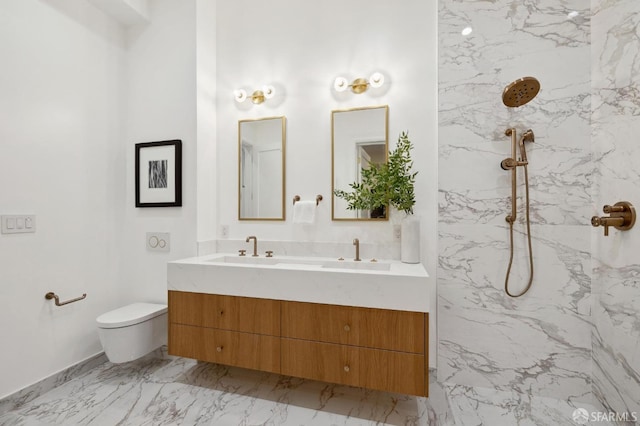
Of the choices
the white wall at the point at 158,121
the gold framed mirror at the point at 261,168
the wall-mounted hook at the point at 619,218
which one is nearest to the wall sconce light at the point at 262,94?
the gold framed mirror at the point at 261,168

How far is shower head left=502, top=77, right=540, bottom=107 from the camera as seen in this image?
5.08ft

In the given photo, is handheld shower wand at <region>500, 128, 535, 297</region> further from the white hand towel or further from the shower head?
the white hand towel

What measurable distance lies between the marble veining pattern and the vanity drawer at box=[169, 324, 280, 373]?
22 cm

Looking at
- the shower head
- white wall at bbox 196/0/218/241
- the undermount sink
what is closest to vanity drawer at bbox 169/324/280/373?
the undermount sink

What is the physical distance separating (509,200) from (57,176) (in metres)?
2.99

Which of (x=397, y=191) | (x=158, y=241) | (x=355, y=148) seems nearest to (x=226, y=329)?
(x=158, y=241)

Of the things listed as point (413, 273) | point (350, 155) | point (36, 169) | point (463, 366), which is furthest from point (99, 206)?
point (463, 366)

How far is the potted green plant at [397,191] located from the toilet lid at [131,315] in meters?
1.66

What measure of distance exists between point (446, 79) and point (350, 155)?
0.80 metres

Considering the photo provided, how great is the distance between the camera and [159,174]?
8.00 ft

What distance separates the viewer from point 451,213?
1.94 meters

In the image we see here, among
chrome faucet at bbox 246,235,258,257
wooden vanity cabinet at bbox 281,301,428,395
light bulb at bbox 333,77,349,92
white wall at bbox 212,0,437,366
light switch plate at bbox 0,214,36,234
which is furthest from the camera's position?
chrome faucet at bbox 246,235,258,257

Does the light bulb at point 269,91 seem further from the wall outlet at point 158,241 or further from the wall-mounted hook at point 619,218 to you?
the wall-mounted hook at point 619,218

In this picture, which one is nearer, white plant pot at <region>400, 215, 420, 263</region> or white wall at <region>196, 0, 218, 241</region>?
white plant pot at <region>400, 215, 420, 263</region>
